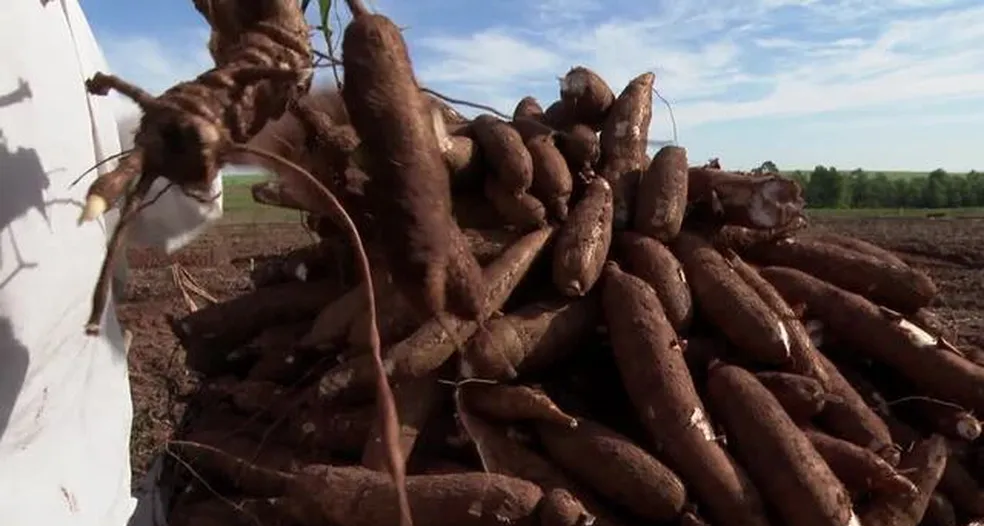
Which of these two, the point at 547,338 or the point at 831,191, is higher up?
the point at 547,338

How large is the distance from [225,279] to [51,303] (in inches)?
467

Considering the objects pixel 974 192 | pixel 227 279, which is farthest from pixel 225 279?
pixel 974 192

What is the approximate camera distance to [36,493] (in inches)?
74.7

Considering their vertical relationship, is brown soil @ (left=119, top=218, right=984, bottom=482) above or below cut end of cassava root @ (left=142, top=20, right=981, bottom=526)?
below

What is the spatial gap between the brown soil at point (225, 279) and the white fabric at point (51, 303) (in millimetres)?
461

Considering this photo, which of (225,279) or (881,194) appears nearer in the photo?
(225,279)

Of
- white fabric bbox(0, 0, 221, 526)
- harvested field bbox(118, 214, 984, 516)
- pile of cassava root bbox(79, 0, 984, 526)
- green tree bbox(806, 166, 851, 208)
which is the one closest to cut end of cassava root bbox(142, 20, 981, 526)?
pile of cassava root bbox(79, 0, 984, 526)

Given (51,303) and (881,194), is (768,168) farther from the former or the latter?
(881,194)

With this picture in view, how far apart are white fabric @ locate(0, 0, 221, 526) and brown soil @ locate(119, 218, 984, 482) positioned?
461 millimetres

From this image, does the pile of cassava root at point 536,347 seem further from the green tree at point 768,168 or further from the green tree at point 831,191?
the green tree at point 831,191

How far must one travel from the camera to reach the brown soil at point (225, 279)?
5.74 m

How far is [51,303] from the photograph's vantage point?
194cm

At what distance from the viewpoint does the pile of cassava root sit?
1.80m

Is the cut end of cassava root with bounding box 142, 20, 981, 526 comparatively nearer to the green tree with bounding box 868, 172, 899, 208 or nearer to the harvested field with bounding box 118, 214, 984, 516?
the harvested field with bounding box 118, 214, 984, 516
